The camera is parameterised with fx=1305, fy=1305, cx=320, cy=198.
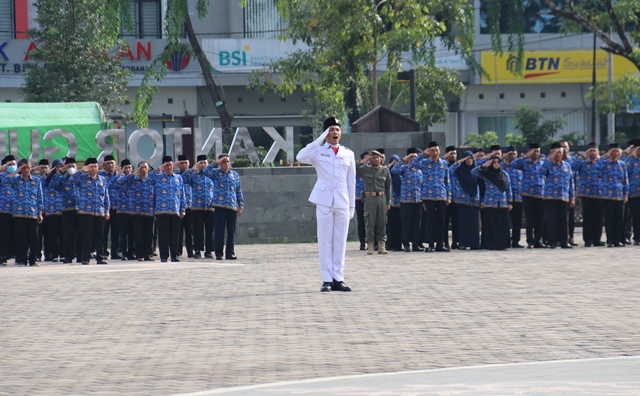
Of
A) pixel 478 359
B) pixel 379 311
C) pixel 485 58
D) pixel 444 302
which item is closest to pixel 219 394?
pixel 478 359

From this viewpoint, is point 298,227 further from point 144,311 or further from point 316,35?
point 144,311

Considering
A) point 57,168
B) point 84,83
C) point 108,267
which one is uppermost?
point 84,83

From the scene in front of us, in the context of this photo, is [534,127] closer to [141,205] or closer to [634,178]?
[634,178]

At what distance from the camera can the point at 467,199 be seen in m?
23.6

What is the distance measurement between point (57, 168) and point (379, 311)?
35.9ft

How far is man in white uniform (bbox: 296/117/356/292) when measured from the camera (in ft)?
48.8

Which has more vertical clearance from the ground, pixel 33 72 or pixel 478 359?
pixel 33 72

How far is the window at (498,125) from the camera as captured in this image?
5306 cm

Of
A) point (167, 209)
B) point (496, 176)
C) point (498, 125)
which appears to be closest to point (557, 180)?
point (496, 176)

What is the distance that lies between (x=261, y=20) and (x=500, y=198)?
1079 inches

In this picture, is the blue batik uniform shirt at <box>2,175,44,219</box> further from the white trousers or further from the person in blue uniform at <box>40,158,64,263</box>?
the white trousers

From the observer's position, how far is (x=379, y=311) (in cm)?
1270

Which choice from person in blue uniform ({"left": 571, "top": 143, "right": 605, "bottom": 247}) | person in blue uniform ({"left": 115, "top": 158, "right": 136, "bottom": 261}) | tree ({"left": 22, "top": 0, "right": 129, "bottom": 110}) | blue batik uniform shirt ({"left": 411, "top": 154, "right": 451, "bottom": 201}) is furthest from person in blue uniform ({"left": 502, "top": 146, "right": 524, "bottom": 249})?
tree ({"left": 22, "top": 0, "right": 129, "bottom": 110})

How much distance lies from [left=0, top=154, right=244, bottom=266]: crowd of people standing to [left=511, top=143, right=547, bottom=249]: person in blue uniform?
5.34 meters
